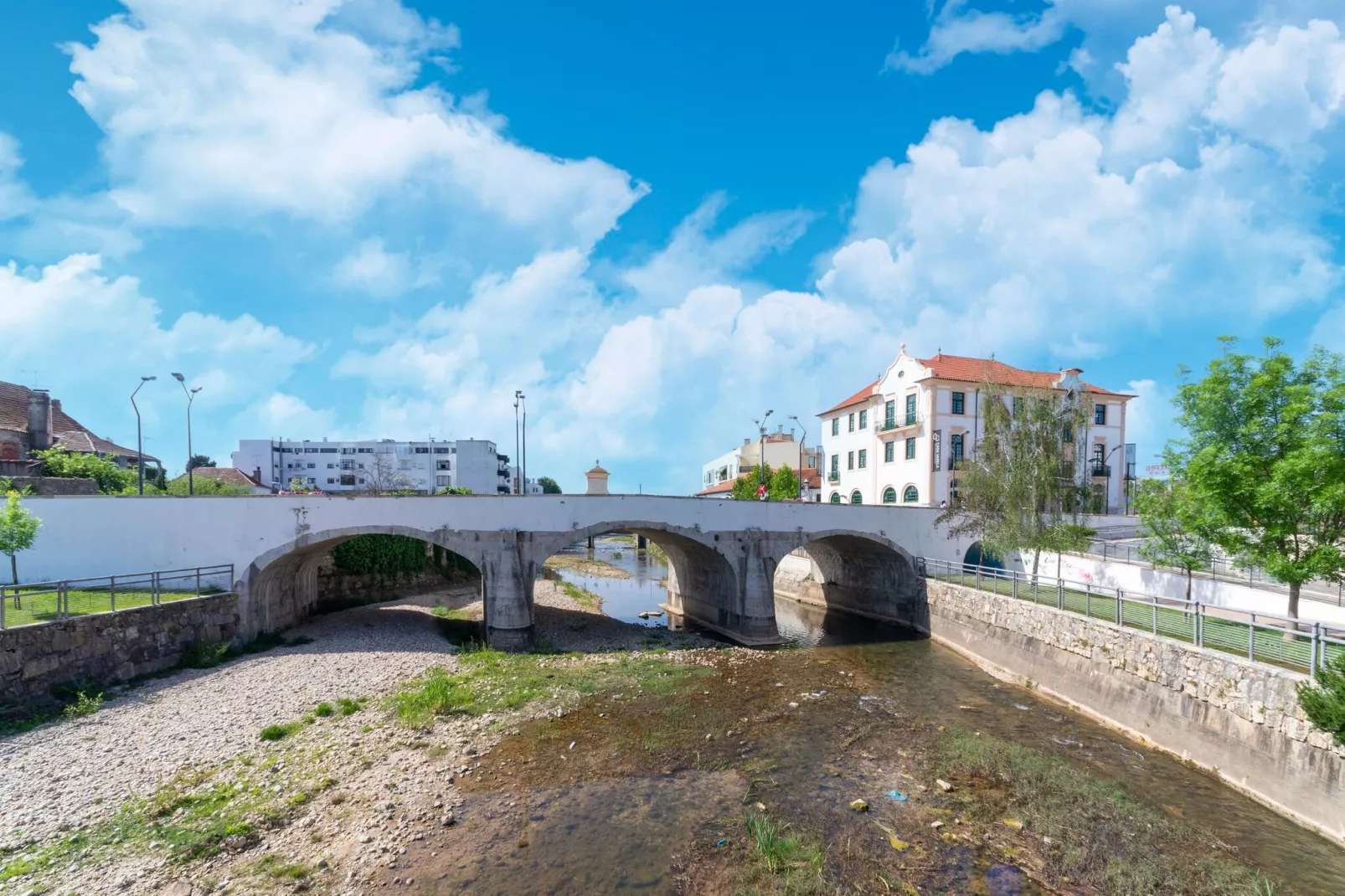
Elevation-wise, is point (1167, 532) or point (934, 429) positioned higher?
point (934, 429)

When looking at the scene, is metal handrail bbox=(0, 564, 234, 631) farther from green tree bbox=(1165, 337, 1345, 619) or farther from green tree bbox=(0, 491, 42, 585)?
green tree bbox=(1165, 337, 1345, 619)

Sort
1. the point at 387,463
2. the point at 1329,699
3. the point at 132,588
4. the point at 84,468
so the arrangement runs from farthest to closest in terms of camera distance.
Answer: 1. the point at 387,463
2. the point at 84,468
3. the point at 132,588
4. the point at 1329,699

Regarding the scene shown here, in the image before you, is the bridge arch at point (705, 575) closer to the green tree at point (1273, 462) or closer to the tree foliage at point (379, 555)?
the tree foliage at point (379, 555)

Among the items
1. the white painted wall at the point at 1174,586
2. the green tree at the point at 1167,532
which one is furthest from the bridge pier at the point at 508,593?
the green tree at the point at 1167,532

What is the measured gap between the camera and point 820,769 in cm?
1508

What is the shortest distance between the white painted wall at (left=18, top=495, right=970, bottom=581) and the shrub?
21.3m

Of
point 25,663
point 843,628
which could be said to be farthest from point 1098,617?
point 25,663

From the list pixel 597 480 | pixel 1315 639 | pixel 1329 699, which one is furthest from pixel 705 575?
pixel 1329 699

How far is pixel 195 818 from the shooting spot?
1137 centimetres

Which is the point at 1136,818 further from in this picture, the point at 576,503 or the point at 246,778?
the point at 576,503

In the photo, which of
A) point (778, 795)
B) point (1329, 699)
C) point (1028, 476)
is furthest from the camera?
point (1028, 476)

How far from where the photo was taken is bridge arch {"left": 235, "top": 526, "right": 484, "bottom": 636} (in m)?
24.6

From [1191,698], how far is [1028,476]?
616 inches

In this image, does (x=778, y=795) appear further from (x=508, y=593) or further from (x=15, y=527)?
(x=15, y=527)
